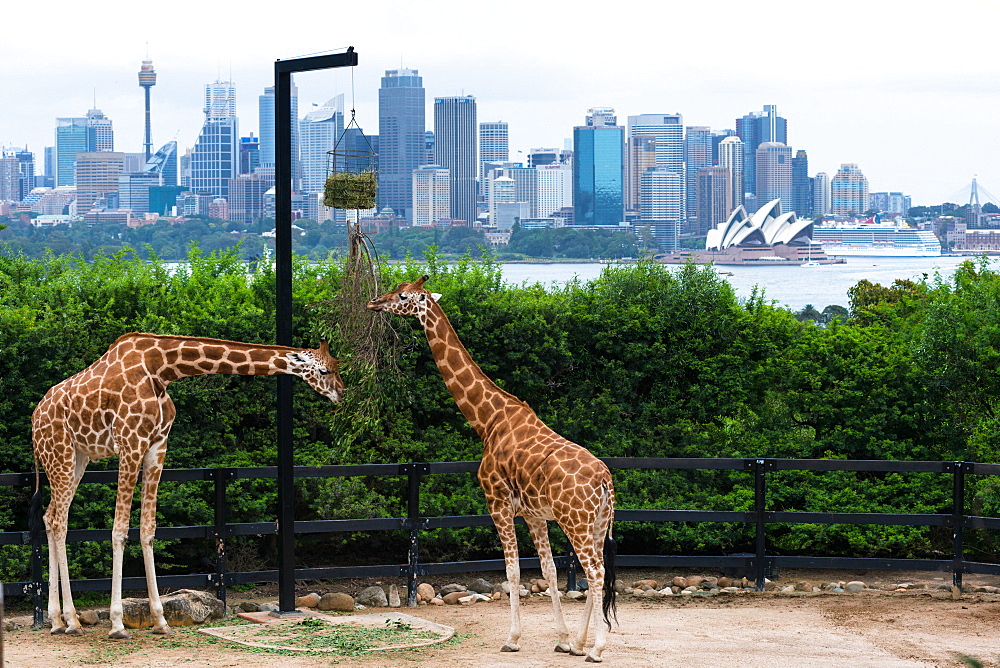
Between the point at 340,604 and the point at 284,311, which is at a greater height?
the point at 284,311

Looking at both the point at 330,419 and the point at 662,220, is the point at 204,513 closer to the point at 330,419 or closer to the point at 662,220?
the point at 330,419

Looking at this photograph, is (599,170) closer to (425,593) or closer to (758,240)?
(758,240)

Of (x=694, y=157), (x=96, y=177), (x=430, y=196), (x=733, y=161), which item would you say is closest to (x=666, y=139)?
(x=694, y=157)

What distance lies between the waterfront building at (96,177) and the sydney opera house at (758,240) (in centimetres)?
3731

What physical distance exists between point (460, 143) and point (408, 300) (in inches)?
1792

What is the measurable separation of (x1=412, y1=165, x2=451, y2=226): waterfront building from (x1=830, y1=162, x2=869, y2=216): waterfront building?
3422 inches

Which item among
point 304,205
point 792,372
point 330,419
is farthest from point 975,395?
point 304,205

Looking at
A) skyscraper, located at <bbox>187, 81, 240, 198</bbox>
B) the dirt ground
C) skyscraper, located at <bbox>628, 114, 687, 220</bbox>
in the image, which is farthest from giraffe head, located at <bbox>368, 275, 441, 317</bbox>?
skyscraper, located at <bbox>628, 114, 687, 220</bbox>

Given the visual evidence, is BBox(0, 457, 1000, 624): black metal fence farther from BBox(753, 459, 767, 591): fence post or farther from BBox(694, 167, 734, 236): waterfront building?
BBox(694, 167, 734, 236): waterfront building

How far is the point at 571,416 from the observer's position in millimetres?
11125

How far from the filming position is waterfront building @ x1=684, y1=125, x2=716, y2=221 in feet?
304

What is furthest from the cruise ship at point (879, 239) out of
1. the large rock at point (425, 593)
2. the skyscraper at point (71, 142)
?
the large rock at point (425, 593)

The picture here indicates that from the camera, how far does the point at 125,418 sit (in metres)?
7.82

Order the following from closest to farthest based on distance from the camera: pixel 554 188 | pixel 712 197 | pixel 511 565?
pixel 511 565
pixel 554 188
pixel 712 197
